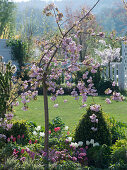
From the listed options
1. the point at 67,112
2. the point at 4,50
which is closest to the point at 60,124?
the point at 67,112

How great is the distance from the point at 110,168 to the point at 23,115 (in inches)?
180

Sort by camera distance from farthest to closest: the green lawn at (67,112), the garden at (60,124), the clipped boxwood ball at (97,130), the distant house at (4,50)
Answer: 1. the distant house at (4,50)
2. the green lawn at (67,112)
3. the clipped boxwood ball at (97,130)
4. the garden at (60,124)

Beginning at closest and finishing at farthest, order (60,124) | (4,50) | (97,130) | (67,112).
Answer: (97,130) → (60,124) → (67,112) → (4,50)

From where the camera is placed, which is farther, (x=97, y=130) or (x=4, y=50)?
(x=4, y=50)

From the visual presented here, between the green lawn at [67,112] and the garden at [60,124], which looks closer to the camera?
the garden at [60,124]

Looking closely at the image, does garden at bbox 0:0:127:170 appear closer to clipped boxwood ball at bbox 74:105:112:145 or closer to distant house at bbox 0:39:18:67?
clipped boxwood ball at bbox 74:105:112:145

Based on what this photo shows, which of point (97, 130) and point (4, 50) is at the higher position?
point (4, 50)

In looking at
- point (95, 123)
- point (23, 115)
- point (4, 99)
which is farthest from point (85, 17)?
point (23, 115)

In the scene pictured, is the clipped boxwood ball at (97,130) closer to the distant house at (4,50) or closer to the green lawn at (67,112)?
the green lawn at (67,112)

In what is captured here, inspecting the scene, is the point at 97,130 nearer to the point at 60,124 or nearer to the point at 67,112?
the point at 60,124

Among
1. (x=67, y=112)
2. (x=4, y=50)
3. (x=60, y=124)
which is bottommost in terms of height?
(x=67, y=112)

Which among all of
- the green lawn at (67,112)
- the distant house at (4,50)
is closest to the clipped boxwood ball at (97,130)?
the green lawn at (67,112)

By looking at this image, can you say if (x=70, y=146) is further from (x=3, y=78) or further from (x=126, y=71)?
(x=126, y=71)

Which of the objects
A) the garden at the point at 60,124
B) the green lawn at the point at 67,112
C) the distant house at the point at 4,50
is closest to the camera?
the garden at the point at 60,124
